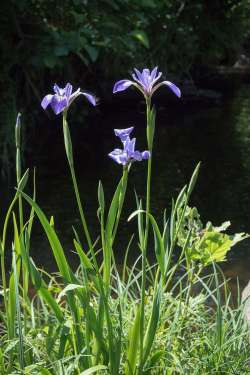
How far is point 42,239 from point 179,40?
20.5 feet

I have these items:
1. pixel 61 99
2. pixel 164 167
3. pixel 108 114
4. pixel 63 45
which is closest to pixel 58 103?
pixel 61 99

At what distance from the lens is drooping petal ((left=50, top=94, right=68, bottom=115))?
2213mm

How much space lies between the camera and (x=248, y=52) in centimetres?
1948

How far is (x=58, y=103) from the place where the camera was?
87.5 inches

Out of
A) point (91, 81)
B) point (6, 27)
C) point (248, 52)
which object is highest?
point (6, 27)

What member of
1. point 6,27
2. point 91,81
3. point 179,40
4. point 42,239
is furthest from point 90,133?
point 42,239

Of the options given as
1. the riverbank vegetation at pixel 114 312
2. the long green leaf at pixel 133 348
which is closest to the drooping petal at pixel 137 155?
the riverbank vegetation at pixel 114 312

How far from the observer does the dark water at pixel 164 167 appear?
6414mm

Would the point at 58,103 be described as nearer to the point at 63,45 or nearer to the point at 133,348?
the point at 133,348

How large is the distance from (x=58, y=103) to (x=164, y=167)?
6.44 meters

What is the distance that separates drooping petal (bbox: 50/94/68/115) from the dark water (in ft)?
10.7

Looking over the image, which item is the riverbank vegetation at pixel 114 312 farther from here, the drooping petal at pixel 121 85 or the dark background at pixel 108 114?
the dark background at pixel 108 114

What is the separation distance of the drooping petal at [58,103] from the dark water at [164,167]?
3.26 m

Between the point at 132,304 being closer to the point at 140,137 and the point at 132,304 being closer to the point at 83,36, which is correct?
the point at 83,36
